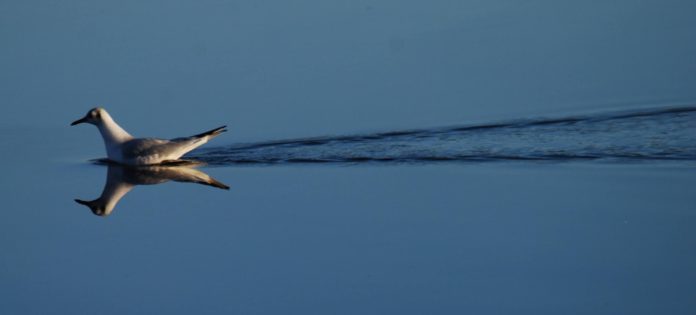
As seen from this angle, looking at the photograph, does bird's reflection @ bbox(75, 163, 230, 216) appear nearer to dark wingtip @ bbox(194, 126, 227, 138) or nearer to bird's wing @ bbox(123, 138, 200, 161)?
bird's wing @ bbox(123, 138, 200, 161)

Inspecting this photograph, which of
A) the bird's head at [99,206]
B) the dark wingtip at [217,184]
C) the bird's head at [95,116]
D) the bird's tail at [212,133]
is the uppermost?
the bird's head at [95,116]

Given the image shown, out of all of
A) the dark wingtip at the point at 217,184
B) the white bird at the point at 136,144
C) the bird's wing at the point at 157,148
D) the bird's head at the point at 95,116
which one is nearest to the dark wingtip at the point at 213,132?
the white bird at the point at 136,144

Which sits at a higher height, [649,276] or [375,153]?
[375,153]

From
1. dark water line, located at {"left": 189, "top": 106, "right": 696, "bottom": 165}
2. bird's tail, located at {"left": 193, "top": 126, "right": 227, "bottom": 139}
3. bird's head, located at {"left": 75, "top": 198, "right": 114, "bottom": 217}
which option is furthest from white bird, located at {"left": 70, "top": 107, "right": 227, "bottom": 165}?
bird's head, located at {"left": 75, "top": 198, "right": 114, "bottom": 217}

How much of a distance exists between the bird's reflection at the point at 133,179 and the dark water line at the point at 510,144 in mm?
477

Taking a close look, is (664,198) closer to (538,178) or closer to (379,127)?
(538,178)

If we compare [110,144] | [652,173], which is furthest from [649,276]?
[110,144]

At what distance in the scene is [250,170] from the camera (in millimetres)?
13945

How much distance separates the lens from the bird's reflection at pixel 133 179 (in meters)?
12.9

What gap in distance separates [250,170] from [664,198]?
4419mm

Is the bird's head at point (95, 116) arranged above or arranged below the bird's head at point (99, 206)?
above

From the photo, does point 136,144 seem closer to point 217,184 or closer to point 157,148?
point 157,148

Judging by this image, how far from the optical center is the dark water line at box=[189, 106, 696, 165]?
45.6 ft

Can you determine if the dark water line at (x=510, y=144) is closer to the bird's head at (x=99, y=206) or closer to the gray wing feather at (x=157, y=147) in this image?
the gray wing feather at (x=157, y=147)
